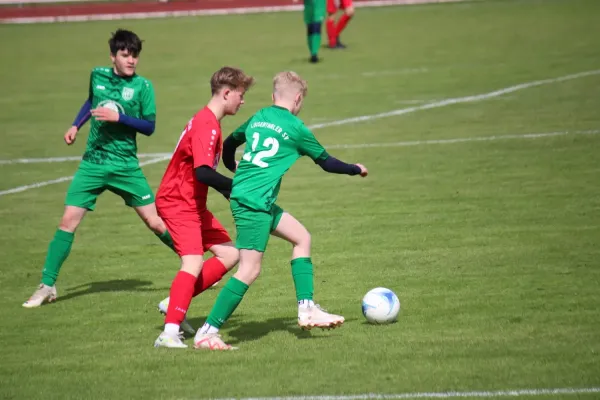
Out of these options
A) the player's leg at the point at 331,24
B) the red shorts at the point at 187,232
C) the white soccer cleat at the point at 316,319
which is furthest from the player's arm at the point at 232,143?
the player's leg at the point at 331,24

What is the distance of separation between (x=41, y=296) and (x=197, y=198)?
1.97 meters

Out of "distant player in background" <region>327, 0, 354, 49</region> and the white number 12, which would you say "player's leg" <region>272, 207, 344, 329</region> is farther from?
"distant player in background" <region>327, 0, 354, 49</region>

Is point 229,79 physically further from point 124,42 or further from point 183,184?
point 124,42

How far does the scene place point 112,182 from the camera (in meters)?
9.42

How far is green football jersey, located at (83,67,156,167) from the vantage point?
9.28 meters

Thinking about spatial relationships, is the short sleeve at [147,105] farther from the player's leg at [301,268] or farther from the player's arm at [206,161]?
the player's leg at [301,268]

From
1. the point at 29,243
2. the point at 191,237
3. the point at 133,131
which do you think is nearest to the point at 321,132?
the point at 29,243

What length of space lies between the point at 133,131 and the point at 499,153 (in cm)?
694

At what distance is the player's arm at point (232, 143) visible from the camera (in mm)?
7977

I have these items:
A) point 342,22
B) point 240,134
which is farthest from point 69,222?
point 342,22

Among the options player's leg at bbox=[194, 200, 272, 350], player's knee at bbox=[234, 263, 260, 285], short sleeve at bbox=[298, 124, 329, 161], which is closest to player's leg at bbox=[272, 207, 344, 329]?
player's leg at bbox=[194, 200, 272, 350]

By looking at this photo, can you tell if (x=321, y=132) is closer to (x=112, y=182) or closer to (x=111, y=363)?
(x=112, y=182)

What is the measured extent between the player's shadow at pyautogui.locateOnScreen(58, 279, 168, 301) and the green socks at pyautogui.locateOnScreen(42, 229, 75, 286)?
0.27m

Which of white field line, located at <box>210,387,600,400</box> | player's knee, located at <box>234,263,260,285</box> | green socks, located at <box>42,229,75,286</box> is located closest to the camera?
white field line, located at <box>210,387,600,400</box>
